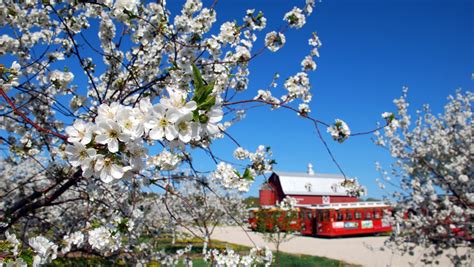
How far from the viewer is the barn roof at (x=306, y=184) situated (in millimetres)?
32500

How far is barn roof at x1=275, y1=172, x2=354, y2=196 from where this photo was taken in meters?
32.5

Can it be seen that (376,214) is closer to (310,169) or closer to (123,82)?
(310,169)

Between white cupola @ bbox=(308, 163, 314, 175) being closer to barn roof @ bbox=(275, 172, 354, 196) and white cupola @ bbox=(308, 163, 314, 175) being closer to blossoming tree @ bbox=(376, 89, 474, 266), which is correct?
barn roof @ bbox=(275, 172, 354, 196)

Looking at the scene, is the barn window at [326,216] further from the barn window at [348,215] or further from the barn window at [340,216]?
the barn window at [348,215]

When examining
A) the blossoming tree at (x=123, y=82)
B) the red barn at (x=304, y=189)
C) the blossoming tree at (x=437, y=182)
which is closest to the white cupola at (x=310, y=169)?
the red barn at (x=304, y=189)

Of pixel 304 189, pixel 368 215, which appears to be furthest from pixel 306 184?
pixel 368 215

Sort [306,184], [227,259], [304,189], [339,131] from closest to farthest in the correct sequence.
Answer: [227,259], [339,131], [304,189], [306,184]

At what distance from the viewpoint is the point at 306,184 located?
33.6 metres

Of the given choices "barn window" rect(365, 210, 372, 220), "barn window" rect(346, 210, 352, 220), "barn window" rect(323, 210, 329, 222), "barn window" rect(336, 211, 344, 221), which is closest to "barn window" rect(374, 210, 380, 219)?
"barn window" rect(365, 210, 372, 220)

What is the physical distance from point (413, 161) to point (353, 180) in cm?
725

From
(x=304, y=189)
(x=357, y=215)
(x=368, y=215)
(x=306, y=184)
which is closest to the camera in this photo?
(x=357, y=215)

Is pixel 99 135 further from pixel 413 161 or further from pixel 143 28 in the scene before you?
pixel 413 161

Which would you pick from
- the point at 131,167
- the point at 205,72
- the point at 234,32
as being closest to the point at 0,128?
the point at 205,72

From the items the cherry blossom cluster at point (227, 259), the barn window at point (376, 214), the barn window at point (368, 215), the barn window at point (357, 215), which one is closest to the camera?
the cherry blossom cluster at point (227, 259)
